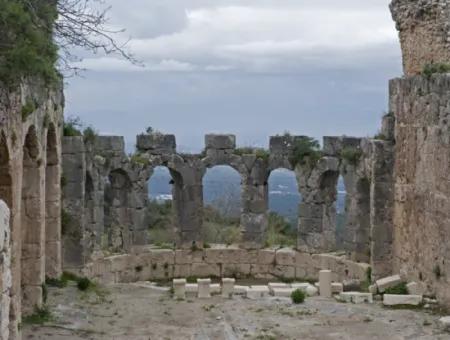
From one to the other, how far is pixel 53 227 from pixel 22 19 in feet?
29.5

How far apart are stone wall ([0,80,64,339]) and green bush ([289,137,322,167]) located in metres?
7.94

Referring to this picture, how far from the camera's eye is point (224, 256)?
90.8 ft

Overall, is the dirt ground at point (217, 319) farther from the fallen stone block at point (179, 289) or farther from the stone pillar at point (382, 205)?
the stone pillar at point (382, 205)

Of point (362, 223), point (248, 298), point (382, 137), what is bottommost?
point (248, 298)

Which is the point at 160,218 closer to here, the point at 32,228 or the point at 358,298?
the point at 358,298

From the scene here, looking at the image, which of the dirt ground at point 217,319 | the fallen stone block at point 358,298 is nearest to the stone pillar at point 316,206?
the dirt ground at point 217,319

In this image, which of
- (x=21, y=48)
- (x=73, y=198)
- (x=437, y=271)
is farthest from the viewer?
(x=73, y=198)

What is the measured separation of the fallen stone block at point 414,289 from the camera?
19.8 metres

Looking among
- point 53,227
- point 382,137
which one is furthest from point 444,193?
point 53,227

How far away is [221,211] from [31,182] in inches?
817

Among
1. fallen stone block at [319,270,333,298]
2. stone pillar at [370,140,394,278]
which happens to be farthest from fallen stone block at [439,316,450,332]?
stone pillar at [370,140,394,278]

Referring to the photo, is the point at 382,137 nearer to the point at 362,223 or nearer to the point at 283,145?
the point at 362,223

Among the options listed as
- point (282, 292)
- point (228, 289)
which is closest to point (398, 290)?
point (282, 292)

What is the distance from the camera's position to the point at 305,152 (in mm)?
26875
